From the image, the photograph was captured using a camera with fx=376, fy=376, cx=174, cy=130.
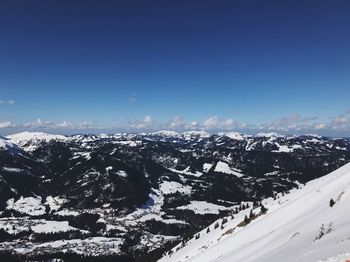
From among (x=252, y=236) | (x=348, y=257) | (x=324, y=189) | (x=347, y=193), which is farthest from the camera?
(x=324, y=189)

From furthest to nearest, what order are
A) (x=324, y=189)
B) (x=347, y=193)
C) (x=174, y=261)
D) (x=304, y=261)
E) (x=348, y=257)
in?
(x=174, y=261) → (x=324, y=189) → (x=347, y=193) → (x=304, y=261) → (x=348, y=257)

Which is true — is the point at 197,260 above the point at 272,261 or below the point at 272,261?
below

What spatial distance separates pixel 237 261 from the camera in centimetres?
5469

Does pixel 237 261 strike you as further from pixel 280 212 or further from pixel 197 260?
pixel 280 212

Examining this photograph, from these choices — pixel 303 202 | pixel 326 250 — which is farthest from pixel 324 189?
pixel 326 250

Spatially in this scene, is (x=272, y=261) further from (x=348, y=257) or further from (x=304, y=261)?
(x=348, y=257)

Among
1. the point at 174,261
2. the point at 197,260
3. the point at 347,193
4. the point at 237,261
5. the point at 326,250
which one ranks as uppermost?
the point at 326,250

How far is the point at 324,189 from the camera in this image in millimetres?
100812

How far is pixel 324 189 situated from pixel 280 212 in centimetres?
1336

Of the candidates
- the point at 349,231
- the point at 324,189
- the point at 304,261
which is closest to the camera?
the point at 304,261

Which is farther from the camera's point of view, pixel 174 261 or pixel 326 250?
pixel 174 261

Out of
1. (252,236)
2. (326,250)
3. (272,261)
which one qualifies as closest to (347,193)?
(252,236)

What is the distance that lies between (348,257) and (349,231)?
425 inches

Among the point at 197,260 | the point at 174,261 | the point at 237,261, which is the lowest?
the point at 174,261
